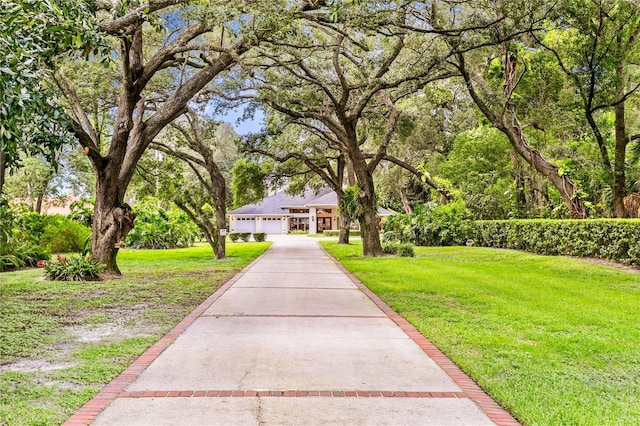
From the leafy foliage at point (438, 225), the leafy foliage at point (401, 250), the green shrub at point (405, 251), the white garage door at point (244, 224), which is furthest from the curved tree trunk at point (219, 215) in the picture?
the white garage door at point (244, 224)

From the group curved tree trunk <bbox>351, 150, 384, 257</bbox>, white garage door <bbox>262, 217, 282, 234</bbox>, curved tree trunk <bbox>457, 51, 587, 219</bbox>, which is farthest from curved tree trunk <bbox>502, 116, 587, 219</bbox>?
white garage door <bbox>262, 217, 282, 234</bbox>

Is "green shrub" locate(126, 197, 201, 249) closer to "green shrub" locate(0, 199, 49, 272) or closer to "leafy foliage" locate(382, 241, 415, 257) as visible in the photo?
"green shrub" locate(0, 199, 49, 272)

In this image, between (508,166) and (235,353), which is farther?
(508,166)

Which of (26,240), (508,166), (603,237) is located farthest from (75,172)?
(603,237)

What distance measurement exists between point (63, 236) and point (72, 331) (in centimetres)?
1684

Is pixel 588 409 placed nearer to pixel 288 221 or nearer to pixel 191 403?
pixel 191 403

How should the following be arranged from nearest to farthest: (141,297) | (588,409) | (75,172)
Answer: (588,409) < (141,297) < (75,172)

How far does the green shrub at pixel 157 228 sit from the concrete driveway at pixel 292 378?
65.8 feet

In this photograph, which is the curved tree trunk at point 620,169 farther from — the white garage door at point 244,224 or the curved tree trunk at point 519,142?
the white garage door at point 244,224

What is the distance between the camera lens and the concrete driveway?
3773 millimetres

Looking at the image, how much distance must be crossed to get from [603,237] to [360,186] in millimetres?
8336

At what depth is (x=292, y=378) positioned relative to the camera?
468cm

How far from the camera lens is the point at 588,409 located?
386 cm

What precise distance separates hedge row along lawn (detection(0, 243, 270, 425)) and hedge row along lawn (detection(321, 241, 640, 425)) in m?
3.47
